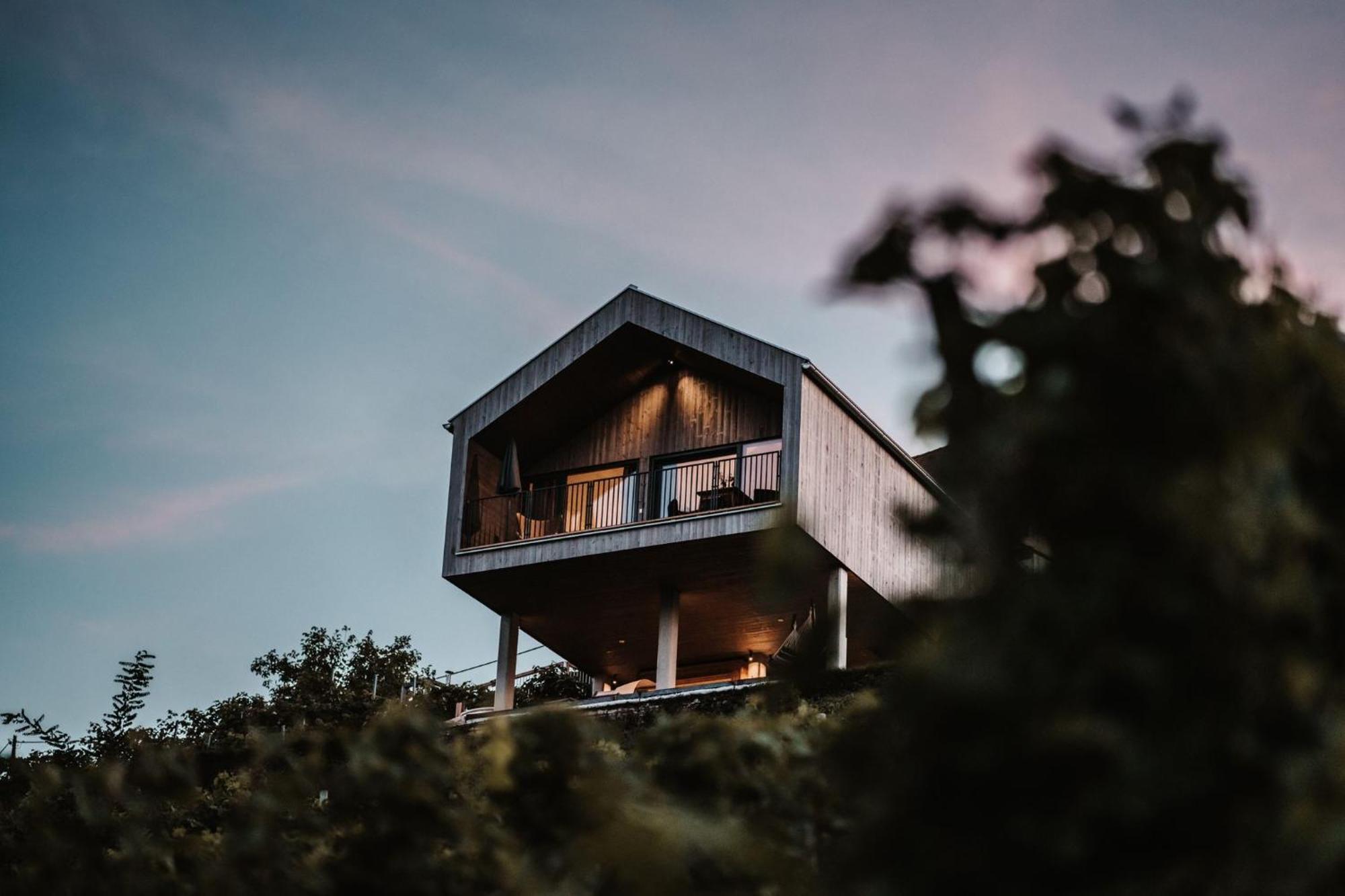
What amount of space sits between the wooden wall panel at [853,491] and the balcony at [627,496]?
0.71 m

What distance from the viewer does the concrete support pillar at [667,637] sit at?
698 inches

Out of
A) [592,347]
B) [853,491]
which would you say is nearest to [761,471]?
[853,491]

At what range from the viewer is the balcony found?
58.3ft

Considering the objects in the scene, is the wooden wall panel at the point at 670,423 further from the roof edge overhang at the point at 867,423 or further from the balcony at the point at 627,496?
the roof edge overhang at the point at 867,423

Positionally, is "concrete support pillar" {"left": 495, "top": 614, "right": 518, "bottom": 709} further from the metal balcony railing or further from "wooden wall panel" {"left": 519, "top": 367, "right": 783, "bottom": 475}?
"wooden wall panel" {"left": 519, "top": 367, "right": 783, "bottom": 475}

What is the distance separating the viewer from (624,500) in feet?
61.7

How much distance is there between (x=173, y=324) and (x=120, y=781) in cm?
4007

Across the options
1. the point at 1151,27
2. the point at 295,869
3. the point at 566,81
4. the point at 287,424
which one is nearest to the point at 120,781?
the point at 295,869

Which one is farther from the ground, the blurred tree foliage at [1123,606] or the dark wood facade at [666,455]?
the dark wood facade at [666,455]

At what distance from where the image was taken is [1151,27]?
41.3ft

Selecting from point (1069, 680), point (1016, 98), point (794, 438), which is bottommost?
point (1069, 680)

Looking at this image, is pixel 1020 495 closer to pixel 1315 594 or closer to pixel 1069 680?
pixel 1069 680

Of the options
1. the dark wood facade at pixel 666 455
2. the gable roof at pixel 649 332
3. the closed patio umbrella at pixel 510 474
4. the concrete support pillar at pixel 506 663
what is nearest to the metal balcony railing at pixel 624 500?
the closed patio umbrella at pixel 510 474

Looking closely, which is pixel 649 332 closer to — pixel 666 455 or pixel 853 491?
pixel 666 455
